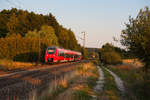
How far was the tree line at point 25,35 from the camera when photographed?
128ft

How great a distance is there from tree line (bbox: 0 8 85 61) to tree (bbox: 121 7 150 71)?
931 inches

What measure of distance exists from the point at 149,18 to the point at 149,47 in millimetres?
2227

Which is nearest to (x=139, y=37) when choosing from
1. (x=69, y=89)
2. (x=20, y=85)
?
(x=69, y=89)

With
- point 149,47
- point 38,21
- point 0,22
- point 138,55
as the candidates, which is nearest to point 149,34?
point 149,47

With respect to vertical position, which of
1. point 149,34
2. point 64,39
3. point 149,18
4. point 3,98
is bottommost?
point 3,98

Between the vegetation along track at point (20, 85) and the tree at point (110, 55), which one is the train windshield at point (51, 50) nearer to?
the tree at point (110, 55)

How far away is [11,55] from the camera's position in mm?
39250

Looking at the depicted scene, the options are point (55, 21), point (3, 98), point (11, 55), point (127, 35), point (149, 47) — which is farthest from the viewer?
point (55, 21)

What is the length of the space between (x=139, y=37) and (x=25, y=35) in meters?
45.2

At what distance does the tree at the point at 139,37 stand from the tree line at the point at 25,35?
77.5 feet

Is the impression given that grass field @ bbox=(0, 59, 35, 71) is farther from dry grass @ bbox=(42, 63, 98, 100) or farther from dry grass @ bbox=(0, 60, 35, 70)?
dry grass @ bbox=(42, 63, 98, 100)

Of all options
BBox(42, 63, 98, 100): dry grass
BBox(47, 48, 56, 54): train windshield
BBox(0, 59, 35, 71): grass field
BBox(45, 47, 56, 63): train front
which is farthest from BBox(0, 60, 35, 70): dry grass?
BBox(42, 63, 98, 100): dry grass

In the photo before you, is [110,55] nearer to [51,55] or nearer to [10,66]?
[51,55]

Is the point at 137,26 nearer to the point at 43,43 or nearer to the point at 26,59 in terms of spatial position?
the point at 26,59
